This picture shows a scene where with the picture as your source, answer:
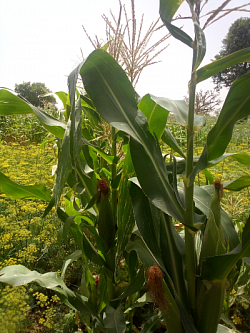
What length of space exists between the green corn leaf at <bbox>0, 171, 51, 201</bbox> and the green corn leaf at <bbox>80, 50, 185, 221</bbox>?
0.40 metres

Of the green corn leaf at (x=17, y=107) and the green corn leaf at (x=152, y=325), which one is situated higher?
the green corn leaf at (x=17, y=107)

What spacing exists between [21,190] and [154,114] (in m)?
0.51

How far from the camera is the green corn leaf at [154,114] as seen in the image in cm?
67

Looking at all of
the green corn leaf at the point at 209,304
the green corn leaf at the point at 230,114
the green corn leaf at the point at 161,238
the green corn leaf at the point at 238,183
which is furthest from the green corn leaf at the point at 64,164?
the green corn leaf at the point at 238,183

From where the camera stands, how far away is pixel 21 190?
30.0 inches

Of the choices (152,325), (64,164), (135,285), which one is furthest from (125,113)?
(152,325)

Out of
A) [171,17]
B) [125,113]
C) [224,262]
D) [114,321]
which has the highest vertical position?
[171,17]

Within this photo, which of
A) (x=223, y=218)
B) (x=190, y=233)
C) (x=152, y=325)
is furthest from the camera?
(x=152, y=325)

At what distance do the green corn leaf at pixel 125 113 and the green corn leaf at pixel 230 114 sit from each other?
0.10 meters

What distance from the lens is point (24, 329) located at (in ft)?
3.04

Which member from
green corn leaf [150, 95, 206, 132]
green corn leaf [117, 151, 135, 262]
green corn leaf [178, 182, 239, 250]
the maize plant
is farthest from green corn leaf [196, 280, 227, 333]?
green corn leaf [150, 95, 206, 132]

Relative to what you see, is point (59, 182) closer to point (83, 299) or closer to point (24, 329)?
point (83, 299)

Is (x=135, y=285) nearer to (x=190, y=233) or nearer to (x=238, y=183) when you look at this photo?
(x=190, y=233)

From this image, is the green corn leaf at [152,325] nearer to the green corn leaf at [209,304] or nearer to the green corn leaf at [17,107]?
the green corn leaf at [209,304]
